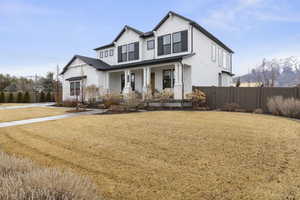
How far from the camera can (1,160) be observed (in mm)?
2576

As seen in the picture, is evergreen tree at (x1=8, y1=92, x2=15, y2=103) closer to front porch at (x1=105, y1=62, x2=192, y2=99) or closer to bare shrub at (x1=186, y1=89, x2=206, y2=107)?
front porch at (x1=105, y1=62, x2=192, y2=99)

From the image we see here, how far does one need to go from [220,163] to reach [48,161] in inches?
153

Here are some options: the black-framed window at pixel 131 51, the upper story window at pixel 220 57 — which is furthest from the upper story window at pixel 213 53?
the black-framed window at pixel 131 51

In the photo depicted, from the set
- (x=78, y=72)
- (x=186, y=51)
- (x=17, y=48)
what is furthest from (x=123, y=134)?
(x=17, y=48)

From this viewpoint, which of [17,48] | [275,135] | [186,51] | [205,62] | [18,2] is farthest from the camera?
[17,48]

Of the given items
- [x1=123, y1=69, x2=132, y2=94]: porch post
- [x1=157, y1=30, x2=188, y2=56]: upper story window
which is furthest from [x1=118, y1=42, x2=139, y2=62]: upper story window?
[x1=157, y1=30, x2=188, y2=56]: upper story window

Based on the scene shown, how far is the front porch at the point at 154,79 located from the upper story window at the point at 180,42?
5.20 feet

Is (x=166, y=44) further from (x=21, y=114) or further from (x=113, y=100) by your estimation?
(x=21, y=114)

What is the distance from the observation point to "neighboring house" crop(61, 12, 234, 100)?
15.2 m

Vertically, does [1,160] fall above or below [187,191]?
above

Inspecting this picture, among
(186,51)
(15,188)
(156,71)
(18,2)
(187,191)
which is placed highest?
(18,2)

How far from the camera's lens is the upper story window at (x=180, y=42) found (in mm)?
15508

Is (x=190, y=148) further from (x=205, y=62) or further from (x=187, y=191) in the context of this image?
(x=205, y=62)

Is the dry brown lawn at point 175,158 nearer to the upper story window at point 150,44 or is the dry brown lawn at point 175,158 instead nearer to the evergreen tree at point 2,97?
the upper story window at point 150,44
